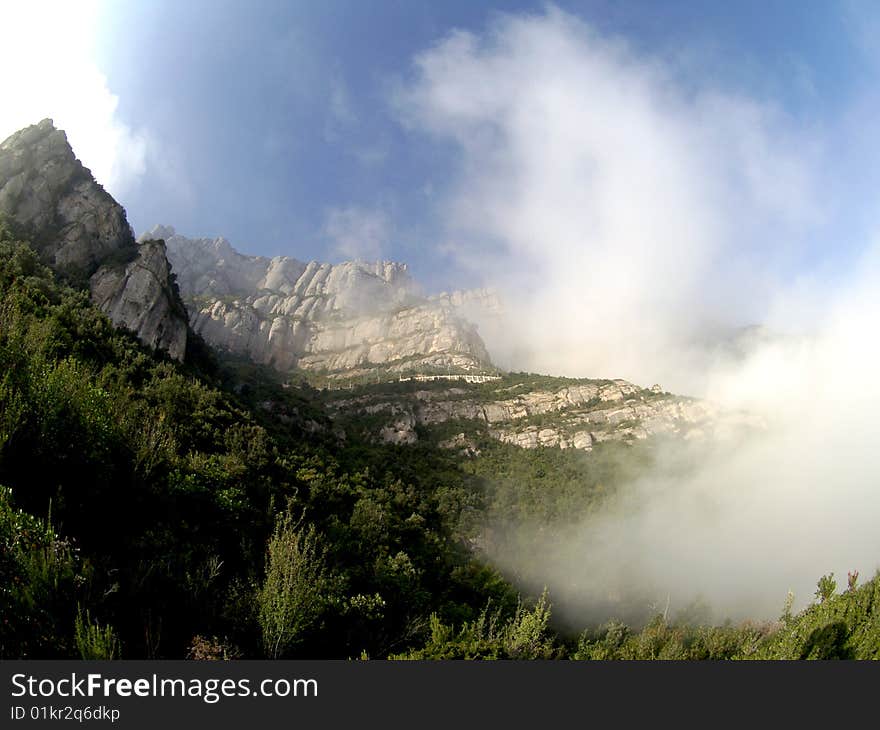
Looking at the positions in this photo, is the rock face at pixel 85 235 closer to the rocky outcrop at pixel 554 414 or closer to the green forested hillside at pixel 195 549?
the green forested hillside at pixel 195 549

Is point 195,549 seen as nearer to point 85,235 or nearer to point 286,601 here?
point 286,601

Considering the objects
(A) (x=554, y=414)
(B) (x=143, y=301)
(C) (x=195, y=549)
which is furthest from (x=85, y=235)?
(A) (x=554, y=414)

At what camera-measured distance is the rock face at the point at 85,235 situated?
57969 mm

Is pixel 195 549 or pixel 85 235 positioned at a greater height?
pixel 85 235

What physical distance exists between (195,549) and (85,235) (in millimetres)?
71243

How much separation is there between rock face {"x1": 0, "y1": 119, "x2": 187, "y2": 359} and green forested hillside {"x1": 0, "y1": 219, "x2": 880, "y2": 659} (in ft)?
29.6

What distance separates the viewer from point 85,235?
6412cm

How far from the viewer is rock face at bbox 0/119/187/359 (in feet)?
190

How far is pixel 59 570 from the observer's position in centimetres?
911

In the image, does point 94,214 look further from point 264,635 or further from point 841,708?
point 841,708

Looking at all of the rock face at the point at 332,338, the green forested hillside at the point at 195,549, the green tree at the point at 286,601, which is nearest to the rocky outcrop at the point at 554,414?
the rock face at the point at 332,338

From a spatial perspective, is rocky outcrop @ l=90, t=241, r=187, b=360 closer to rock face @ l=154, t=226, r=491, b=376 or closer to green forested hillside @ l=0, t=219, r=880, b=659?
green forested hillside @ l=0, t=219, r=880, b=659

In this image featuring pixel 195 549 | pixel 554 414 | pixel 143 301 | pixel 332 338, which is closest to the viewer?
pixel 195 549

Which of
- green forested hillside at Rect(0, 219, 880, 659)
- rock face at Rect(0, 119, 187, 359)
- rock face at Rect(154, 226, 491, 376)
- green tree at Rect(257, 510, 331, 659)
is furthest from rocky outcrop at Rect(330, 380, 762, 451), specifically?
green tree at Rect(257, 510, 331, 659)
